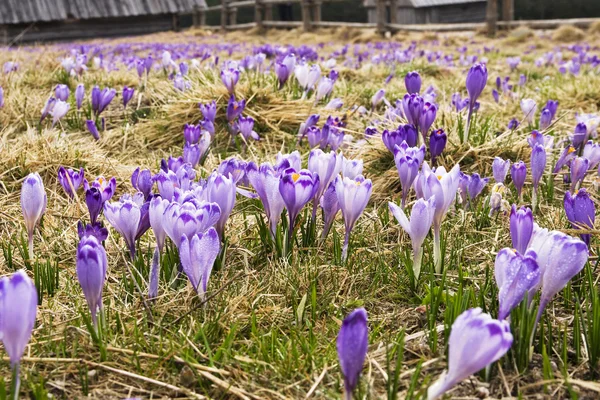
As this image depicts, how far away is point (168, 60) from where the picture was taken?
557cm

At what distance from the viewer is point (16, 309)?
1.03 meters

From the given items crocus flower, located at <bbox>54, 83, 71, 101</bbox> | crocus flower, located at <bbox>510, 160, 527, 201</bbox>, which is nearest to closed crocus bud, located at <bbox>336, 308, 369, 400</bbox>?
crocus flower, located at <bbox>510, 160, 527, 201</bbox>

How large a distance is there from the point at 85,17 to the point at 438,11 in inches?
506

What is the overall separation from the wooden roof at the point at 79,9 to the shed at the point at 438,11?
8.27 m

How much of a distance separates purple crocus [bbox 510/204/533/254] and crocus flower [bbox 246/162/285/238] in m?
0.63

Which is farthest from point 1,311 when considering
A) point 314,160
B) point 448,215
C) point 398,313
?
point 448,215

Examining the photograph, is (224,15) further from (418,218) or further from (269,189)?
(418,218)

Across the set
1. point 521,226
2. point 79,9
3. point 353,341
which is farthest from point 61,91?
point 79,9

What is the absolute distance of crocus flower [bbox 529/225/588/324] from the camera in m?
1.22

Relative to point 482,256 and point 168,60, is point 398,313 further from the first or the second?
point 168,60

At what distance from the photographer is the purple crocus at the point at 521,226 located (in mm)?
1412

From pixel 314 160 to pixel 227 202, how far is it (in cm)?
34

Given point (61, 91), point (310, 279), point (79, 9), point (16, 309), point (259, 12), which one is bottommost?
point (310, 279)

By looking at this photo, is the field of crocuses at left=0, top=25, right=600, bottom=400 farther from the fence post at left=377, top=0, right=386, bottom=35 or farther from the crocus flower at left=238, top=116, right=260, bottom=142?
the fence post at left=377, top=0, right=386, bottom=35
